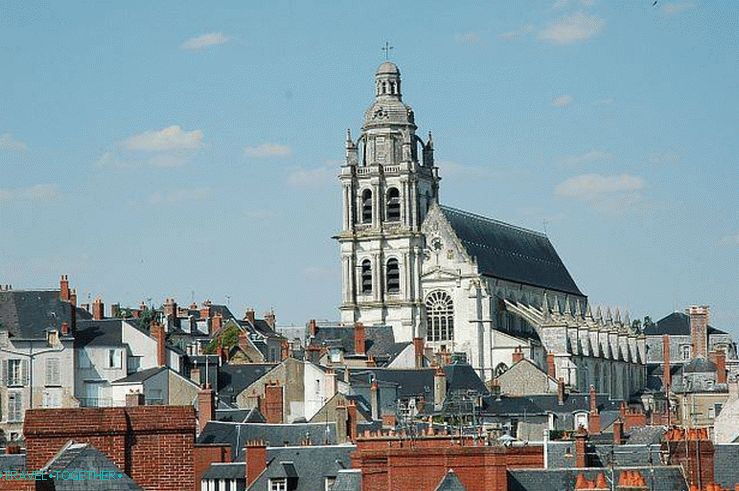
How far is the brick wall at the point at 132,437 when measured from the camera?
57.0 feet

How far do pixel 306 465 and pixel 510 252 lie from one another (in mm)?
92890

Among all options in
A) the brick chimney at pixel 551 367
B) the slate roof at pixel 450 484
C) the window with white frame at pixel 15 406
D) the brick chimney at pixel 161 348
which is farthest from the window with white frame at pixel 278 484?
the brick chimney at pixel 551 367

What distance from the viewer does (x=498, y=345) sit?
12169cm

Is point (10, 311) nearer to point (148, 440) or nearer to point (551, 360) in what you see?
point (551, 360)

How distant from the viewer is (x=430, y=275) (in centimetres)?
12538

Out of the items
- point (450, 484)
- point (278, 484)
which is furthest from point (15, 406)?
point (450, 484)

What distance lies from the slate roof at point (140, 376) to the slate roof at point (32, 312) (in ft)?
12.2

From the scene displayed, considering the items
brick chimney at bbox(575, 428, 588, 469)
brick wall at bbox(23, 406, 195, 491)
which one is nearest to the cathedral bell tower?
brick chimney at bbox(575, 428, 588, 469)

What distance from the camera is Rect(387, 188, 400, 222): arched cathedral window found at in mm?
128125

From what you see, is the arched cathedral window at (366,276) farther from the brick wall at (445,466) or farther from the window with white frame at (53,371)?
the brick wall at (445,466)

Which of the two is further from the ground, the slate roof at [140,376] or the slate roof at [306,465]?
the slate roof at [140,376]

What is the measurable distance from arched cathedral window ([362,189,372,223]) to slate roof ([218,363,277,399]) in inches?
1543

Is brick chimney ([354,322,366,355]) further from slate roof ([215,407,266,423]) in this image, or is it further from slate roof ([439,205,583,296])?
slate roof ([215,407,266,423])

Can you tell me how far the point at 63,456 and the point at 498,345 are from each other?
10607cm
